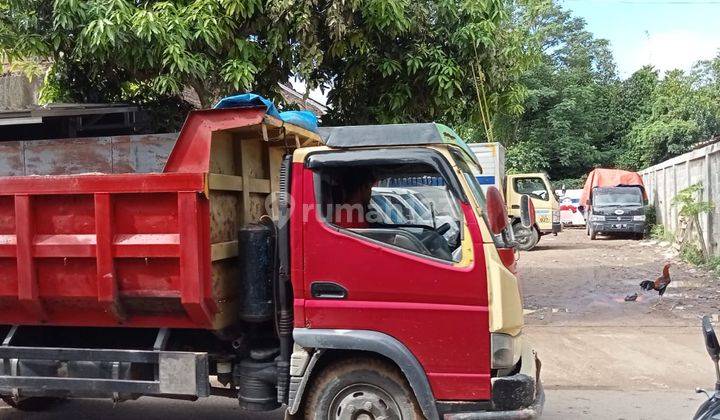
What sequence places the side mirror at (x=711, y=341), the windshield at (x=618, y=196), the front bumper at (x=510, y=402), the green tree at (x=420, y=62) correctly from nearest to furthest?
the side mirror at (x=711, y=341), the front bumper at (x=510, y=402), the green tree at (x=420, y=62), the windshield at (x=618, y=196)

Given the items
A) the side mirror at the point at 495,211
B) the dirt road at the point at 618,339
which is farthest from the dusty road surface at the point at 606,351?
the side mirror at the point at 495,211

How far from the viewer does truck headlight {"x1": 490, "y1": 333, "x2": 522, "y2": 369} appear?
3695mm

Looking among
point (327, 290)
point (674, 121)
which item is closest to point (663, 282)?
point (327, 290)

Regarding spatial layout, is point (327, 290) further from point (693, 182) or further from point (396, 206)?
point (693, 182)

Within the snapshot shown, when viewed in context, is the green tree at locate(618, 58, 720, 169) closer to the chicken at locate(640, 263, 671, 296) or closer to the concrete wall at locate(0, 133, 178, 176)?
the chicken at locate(640, 263, 671, 296)

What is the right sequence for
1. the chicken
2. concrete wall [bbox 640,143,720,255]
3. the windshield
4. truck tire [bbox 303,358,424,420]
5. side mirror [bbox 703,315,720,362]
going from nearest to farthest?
side mirror [bbox 703,315,720,362] < truck tire [bbox 303,358,424,420] < the chicken < concrete wall [bbox 640,143,720,255] < the windshield

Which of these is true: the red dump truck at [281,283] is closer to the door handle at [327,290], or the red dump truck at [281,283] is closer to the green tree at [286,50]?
the door handle at [327,290]

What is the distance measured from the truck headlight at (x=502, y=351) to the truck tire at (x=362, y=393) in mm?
548

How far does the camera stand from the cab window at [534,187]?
60.7 feet

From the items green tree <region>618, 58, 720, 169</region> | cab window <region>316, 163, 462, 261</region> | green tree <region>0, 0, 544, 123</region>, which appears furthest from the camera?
green tree <region>618, 58, 720, 169</region>

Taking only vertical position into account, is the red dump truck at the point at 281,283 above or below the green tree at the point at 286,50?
below

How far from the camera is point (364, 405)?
12.5ft

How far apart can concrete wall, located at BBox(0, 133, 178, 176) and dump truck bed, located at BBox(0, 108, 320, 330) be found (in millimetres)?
3524

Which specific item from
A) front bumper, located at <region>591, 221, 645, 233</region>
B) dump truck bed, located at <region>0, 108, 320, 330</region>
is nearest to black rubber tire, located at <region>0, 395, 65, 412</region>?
dump truck bed, located at <region>0, 108, 320, 330</region>
